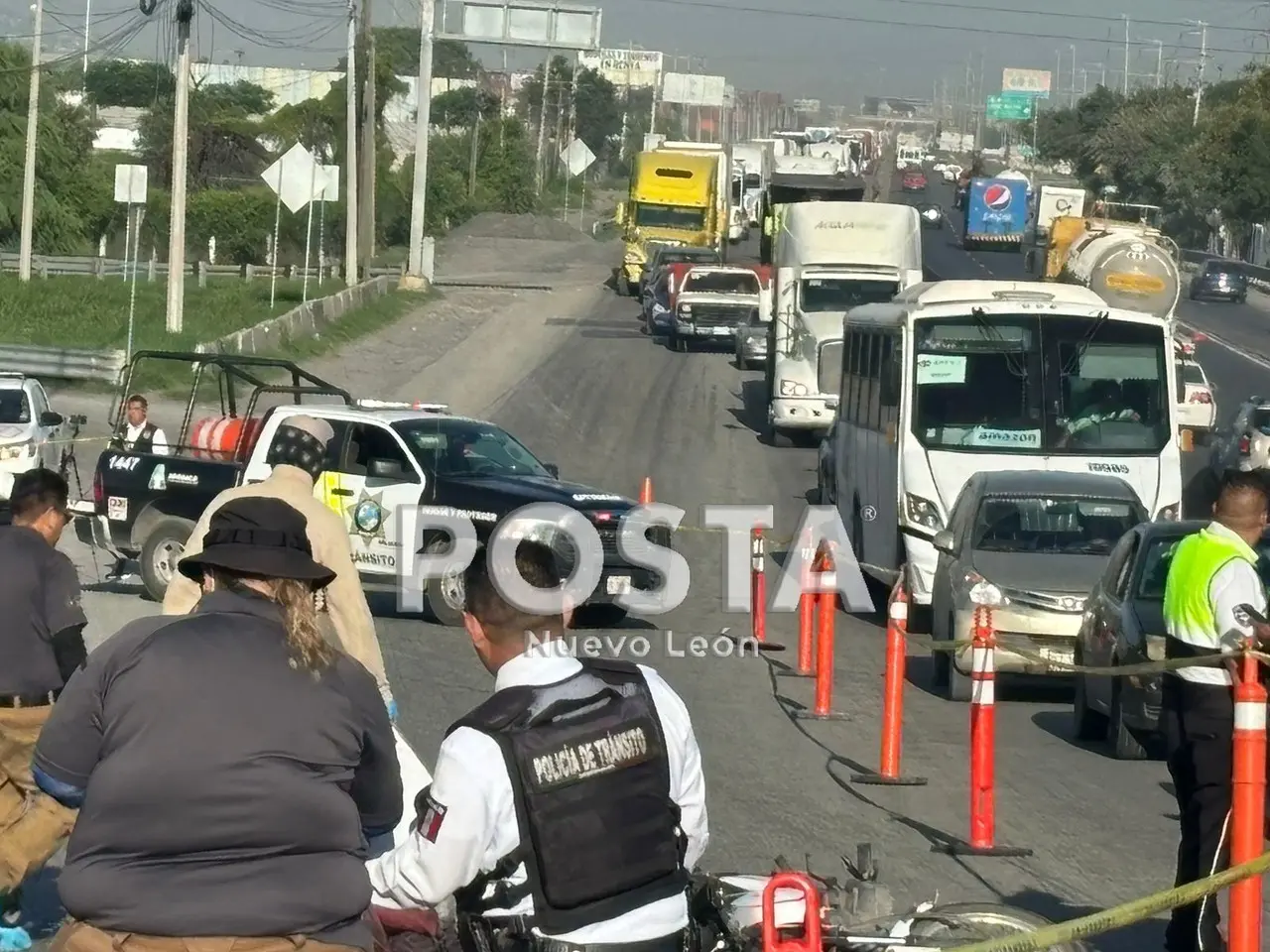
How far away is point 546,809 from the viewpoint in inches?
162

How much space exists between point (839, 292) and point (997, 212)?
46.7m

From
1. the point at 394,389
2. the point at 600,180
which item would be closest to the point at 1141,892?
the point at 394,389

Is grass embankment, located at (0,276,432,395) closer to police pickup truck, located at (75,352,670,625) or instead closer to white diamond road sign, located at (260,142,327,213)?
white diamond road sign, located at (260,142,327,213)

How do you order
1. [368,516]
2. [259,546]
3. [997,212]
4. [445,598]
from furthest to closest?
[997,212], [368,516], [445,598], [259,546]

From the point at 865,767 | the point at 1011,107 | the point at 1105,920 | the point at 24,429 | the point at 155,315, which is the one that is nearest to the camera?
the point at 1105,920

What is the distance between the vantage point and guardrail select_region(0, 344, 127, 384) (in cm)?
3525

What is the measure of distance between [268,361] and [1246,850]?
41.8 feet

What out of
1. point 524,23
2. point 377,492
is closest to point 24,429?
point 377,492

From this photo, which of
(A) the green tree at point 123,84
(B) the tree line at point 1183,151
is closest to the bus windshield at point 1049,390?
(B) the tree line at point 1183,151

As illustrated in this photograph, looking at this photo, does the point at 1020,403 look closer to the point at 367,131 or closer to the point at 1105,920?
the point at 1105,920

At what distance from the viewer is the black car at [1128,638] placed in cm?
1262

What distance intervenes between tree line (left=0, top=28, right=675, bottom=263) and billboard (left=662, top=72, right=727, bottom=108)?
28550mm

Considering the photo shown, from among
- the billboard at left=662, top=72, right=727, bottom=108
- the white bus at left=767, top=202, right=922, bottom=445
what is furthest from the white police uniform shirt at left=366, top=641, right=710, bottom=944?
the billboard at left=662, top=72, right=727, bottom=108

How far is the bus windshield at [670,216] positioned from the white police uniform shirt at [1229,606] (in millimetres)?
48023
